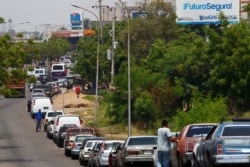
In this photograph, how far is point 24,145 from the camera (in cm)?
6462

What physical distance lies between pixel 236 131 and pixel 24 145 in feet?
135

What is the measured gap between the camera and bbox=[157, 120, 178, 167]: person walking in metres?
26.8

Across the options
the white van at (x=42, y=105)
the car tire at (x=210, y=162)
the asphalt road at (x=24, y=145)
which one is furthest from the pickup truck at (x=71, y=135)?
the car tire at (x=210, y=162)

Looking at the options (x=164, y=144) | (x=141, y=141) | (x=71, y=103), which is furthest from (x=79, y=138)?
(x=71, y=103)

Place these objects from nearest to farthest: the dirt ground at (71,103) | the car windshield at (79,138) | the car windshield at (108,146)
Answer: the car windshield at (108,146)
the car windshield at (79,138)
the dirt ground at (71,103)

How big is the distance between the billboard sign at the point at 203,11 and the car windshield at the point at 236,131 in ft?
204

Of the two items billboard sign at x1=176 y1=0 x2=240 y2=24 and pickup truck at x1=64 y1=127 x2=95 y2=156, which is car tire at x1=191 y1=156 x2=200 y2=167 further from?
billboard sign at x1=176 y1=0 x2=240 y2=24

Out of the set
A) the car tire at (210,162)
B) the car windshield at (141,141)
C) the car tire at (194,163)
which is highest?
the car tire at (210,162)

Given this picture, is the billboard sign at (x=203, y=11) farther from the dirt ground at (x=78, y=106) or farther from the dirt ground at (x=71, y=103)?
the dirt ground at (x=71, y=103)

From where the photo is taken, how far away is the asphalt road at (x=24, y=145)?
5049cm

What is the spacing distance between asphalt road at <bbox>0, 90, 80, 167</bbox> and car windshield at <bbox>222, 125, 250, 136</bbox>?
23137mm

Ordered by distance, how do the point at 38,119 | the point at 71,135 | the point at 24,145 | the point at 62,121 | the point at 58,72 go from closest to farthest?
the point at 71,135
the point at 24,145
the point at 62,121
the point at 38,119
the point at 58,72

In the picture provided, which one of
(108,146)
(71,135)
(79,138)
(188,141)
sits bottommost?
(71,135)

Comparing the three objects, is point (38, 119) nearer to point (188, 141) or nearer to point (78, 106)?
point (78, 106)
